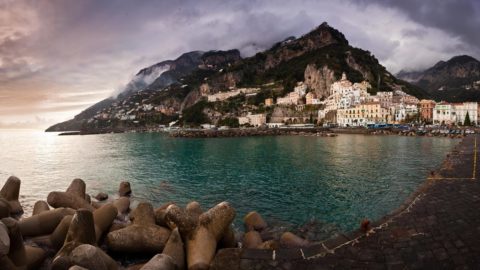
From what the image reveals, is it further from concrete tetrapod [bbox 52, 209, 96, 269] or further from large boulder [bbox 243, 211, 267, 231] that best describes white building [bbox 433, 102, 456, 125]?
concrete tetrapod [bbox 52, 209, 96, 269]

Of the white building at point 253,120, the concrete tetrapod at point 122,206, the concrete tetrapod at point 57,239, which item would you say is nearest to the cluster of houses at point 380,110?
the white building at point 253,120

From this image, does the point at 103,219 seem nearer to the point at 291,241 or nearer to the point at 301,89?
the point at 291,241

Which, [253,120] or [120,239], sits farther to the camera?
[253,120]

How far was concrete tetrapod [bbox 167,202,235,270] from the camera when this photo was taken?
27.1 ft

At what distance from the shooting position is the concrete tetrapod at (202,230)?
8273 mm

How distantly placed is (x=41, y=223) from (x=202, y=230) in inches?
258

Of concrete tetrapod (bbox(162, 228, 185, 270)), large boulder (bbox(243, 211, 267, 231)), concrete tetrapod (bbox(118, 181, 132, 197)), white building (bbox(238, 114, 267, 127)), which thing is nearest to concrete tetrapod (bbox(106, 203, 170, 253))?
concrete tetrapod (bbox(162, 228, 185, 270))

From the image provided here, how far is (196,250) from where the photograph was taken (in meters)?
8.47

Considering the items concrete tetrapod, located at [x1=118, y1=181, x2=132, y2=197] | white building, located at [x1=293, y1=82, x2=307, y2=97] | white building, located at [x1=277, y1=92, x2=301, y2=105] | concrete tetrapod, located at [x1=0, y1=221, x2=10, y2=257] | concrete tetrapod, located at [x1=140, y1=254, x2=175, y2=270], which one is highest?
white building, located at [x1=293, y1=82, x2=307, y2=97]

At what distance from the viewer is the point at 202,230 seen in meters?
9.05

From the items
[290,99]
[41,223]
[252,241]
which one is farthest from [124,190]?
[290,99]

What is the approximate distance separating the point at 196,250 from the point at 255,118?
16311cm

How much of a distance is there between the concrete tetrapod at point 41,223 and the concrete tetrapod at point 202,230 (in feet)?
17.0

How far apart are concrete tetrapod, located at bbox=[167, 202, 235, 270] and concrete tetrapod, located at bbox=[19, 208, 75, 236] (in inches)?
204
